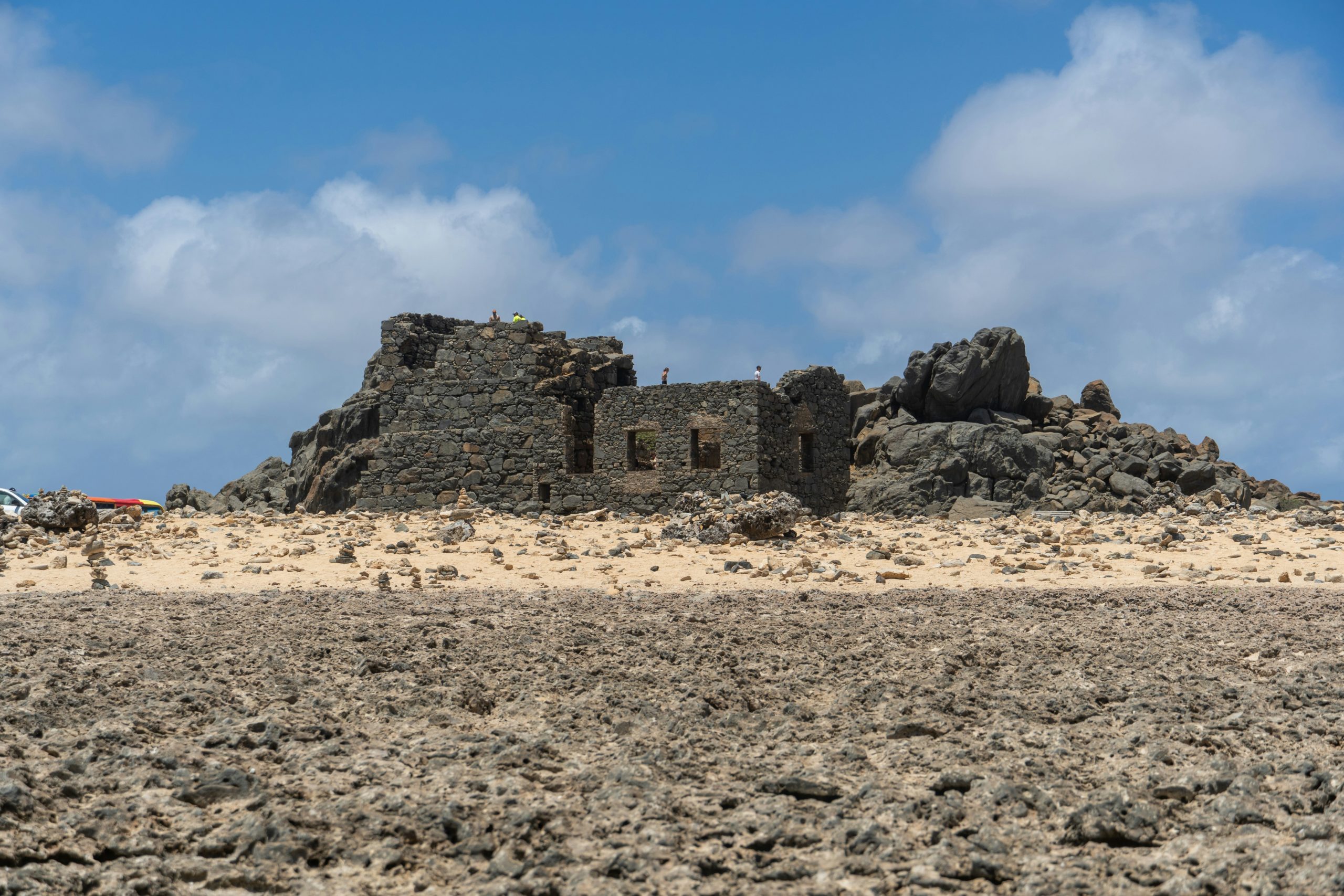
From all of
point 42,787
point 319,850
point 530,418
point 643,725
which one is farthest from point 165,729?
point 530,418

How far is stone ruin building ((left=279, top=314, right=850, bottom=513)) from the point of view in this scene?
20.6 metres

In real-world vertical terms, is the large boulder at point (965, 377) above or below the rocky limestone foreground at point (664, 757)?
above

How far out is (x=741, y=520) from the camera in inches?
616

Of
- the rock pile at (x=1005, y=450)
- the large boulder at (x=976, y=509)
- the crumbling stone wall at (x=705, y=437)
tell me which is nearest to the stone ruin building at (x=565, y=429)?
the crumbling stone wall at (x=705, y=437)

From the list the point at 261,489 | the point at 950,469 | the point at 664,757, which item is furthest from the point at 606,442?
the point at 261,489

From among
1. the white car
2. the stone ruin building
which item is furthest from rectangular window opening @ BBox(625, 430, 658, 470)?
the white car

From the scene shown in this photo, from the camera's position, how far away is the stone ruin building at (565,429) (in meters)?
20.6

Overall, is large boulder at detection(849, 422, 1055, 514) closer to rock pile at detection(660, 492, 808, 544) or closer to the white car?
rock pile at detection(660, 492, 808, 544)

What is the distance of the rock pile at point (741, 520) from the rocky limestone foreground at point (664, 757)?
678cm

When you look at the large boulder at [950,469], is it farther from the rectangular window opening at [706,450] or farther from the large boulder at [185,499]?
the large boulder at [185,499]

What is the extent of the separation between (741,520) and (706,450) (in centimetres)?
619

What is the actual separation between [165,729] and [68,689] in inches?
37.7

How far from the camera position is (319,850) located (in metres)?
4.62

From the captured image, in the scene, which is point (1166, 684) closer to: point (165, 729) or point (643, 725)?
point (643, 725)
